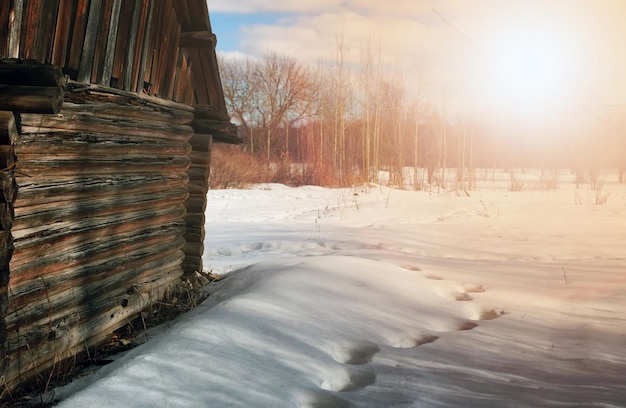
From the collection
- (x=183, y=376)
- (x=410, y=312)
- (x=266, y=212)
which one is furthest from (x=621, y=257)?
(x=266, y=212)

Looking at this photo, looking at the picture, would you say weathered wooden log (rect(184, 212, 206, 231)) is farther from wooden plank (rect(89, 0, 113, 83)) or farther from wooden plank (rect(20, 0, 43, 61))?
wooden plank (rect(20, 0, 43, 61))

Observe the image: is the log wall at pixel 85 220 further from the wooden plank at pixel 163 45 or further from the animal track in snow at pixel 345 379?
the animal track in snow at pixel 345 379

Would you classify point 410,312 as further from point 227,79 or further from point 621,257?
point 227,79

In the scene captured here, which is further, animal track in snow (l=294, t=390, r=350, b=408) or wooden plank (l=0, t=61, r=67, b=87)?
animal track in snow (l=294, t=390, r=350, b=408)

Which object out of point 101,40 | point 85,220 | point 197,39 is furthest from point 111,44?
point 197,39

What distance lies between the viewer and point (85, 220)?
4523 mm

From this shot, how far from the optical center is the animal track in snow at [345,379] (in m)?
3.62

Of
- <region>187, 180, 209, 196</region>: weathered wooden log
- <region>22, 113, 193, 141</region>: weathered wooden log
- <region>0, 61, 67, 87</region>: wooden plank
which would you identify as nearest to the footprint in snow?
<region>22, 113, 193, 141</region>: weathered wooden log

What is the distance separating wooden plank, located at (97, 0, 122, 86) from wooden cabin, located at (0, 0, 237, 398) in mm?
13

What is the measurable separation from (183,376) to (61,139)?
6.56ft

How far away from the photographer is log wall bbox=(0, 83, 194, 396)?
3787 millimetres

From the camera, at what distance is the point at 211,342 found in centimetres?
414

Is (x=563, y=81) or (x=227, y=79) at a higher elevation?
(x=227, y=79)

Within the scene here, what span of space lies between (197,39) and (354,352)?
3.88 metres
